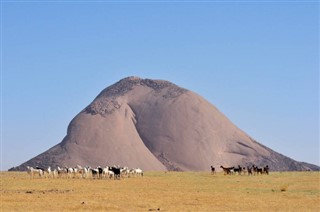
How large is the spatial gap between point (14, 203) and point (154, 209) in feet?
26.6

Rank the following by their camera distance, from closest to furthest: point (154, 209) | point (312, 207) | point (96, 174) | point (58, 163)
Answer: point (154, 209) < point (312, 207) < point (96, 174) < point (58, 163)

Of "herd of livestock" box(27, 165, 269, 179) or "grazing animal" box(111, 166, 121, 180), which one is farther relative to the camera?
"herd of livestock" box(27, 165, 269, 179)

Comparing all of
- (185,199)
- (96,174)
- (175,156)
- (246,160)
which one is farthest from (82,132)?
(185,199)

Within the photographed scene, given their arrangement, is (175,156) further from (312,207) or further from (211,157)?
(312,207)

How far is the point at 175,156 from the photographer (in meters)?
193

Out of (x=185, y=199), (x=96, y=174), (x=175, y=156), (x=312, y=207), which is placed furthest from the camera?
(x=175, y=156)

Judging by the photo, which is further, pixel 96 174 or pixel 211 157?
pixel 211 157

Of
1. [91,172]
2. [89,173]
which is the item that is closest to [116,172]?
[91,172]

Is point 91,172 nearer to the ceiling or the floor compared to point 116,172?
nearer to the ceiling

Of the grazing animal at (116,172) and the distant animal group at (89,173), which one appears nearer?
the grazing animal at (116,172)

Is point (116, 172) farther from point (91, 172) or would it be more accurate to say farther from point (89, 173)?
point (89, 173)

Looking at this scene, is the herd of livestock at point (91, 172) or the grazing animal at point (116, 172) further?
the herd of livestock at point (91, 172)

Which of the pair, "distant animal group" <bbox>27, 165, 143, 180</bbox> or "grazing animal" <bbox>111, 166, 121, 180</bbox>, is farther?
"distant animal group" <bbox>27, 165, 143, 180</bbox>

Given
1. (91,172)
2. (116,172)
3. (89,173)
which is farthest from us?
(89,173)
